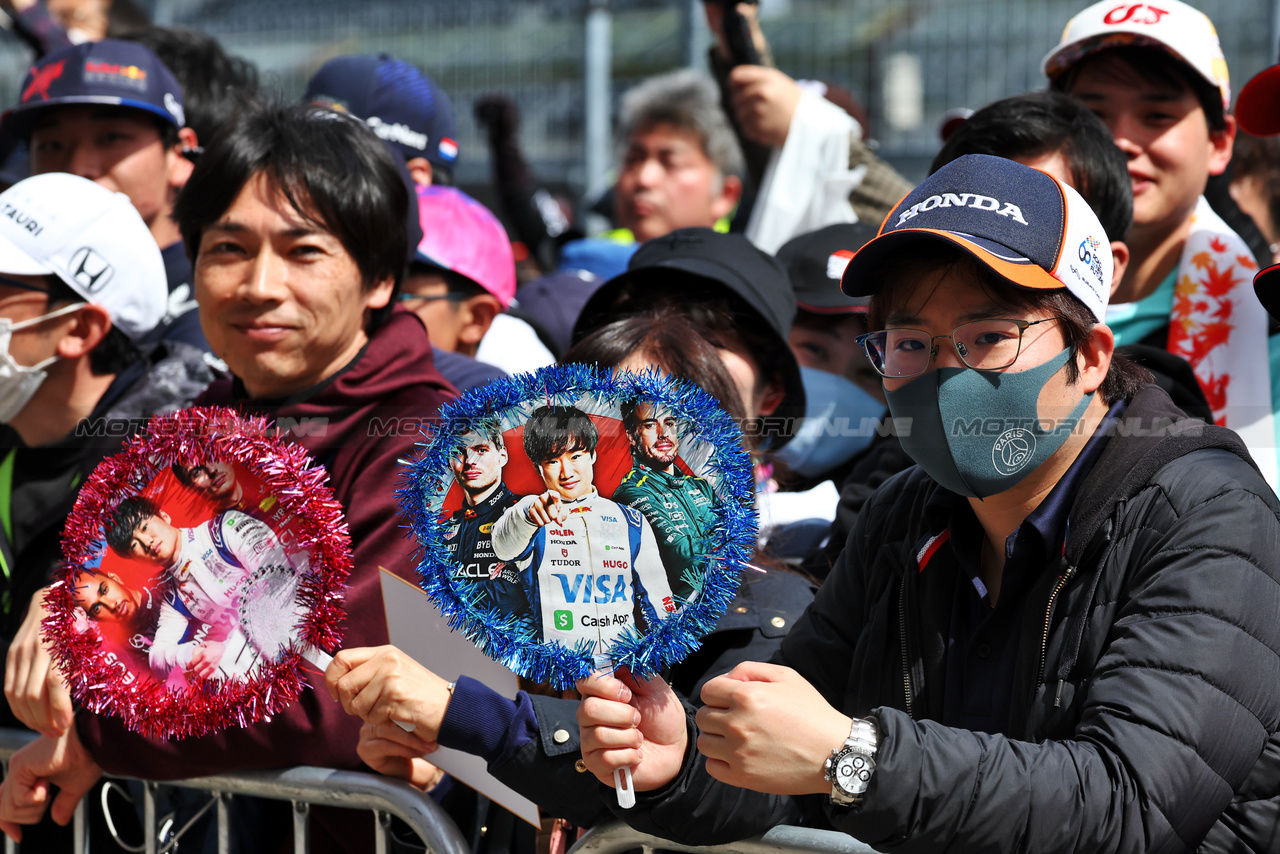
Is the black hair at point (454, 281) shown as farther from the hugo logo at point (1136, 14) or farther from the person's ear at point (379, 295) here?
the hugo logo at point (1136, 14)

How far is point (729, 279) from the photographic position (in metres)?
2.77

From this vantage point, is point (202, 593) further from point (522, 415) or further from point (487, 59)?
point (487, 59)

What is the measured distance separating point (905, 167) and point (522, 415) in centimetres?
501

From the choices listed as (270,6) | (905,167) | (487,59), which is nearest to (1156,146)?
(905,167)

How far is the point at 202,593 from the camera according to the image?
6.84 feet

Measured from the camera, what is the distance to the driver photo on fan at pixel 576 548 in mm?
1681

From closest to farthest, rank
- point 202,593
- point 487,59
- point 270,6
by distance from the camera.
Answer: point 202,593, point 487,59, point 270,6

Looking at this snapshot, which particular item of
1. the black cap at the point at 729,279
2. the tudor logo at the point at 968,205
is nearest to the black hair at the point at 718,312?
the black cap at the point at 729,279

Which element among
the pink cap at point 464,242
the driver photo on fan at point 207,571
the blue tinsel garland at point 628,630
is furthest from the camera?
the pink cap at point 464,242

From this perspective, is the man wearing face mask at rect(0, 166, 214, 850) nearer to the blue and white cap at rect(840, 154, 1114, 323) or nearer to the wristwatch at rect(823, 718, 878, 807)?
the blue and white cap at rect(840, 154, 1114, 323)

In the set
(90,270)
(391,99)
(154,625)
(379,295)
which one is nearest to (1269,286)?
(379,295)

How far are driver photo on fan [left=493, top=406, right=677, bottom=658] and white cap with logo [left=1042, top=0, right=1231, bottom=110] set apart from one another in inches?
78.1

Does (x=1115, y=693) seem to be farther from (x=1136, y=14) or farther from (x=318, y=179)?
(x=1136, y=14)

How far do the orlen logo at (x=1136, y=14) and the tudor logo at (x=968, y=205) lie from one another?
150 centimetres
